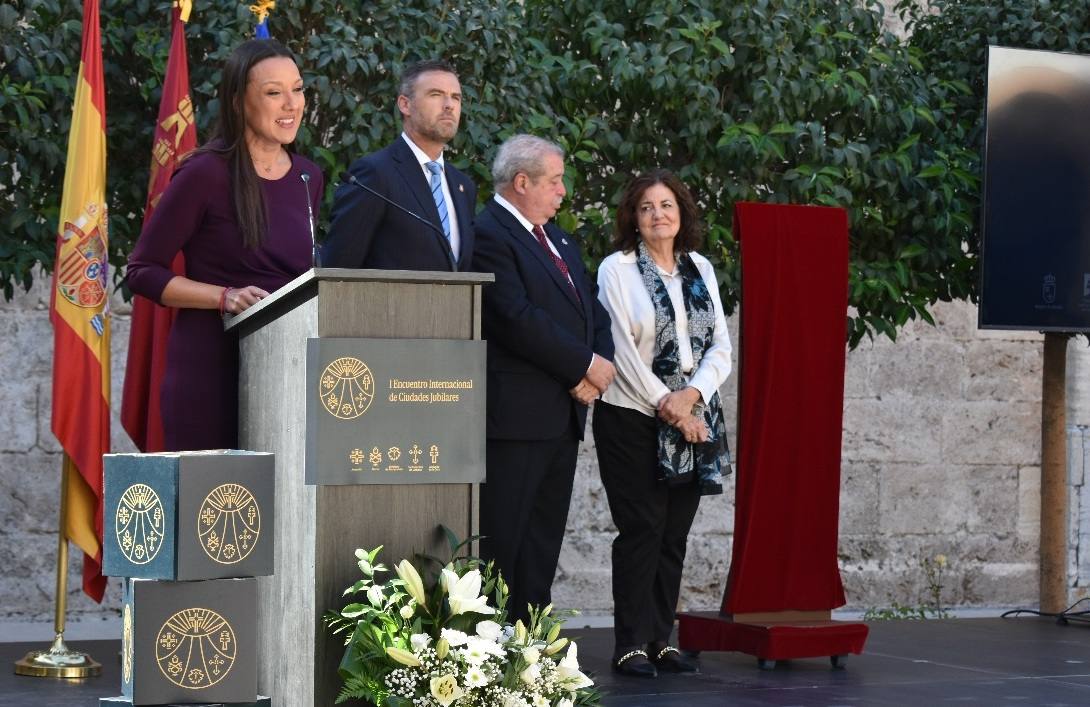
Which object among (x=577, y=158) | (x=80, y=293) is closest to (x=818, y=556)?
(x=577, y=158)

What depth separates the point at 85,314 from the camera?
15.8 feet

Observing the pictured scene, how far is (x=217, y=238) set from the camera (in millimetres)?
3428

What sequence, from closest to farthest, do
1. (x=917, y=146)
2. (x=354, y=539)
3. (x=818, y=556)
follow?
(x=354, y=539)
(x=818, y=556)
(x=917, y=146)

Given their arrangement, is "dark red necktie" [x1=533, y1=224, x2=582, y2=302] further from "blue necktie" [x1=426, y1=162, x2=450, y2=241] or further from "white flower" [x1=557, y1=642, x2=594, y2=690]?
"white flower" [x1=557, y1=642, x2=594, y2=690]

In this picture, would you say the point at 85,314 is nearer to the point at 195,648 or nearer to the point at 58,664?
the point at 58,664

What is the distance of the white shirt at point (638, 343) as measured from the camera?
4.82 metres

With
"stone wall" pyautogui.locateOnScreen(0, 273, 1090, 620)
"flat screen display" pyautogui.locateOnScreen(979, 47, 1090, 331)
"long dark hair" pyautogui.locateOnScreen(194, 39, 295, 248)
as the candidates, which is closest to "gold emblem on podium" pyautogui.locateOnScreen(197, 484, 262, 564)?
"long dark hair" pyautogui.locateOnScreen(194, 39, 295, 248)

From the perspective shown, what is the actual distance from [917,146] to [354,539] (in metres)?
3.76

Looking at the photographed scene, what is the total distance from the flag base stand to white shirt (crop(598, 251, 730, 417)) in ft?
5.57

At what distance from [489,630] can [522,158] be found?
6.16ft

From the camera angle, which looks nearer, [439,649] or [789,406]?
[439,649]

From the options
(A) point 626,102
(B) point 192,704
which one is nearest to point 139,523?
(B) point 192,704

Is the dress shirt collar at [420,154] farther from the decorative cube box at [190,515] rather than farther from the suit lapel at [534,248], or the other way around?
the decorative cube box at [190,515]

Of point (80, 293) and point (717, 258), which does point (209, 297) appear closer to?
point (80, 293)
